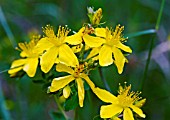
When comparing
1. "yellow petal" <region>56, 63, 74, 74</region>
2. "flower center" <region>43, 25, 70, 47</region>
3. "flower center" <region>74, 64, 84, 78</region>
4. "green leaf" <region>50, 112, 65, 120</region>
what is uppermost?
"flower center" <region>43, 25, 70, 47</region>

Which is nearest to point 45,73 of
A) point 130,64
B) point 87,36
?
point 87,36

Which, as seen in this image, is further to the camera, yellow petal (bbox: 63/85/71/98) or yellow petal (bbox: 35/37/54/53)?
yellow petal (bbox: 35/37/54/53)

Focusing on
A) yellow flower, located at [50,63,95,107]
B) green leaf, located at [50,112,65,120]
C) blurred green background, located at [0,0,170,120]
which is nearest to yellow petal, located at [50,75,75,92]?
yellow flower, located at [50,63,95,107]

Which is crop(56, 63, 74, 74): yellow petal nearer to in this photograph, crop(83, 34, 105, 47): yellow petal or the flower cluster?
the flower cluster

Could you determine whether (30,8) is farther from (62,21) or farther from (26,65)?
A: (26,65)

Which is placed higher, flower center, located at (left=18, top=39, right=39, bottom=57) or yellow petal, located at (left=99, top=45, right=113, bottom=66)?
flower center, located at (left=18, top=39, right=39, bottom=57)

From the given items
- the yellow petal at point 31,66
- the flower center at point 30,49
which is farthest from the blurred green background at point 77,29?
Answer: the yellow petal at point 31,66
